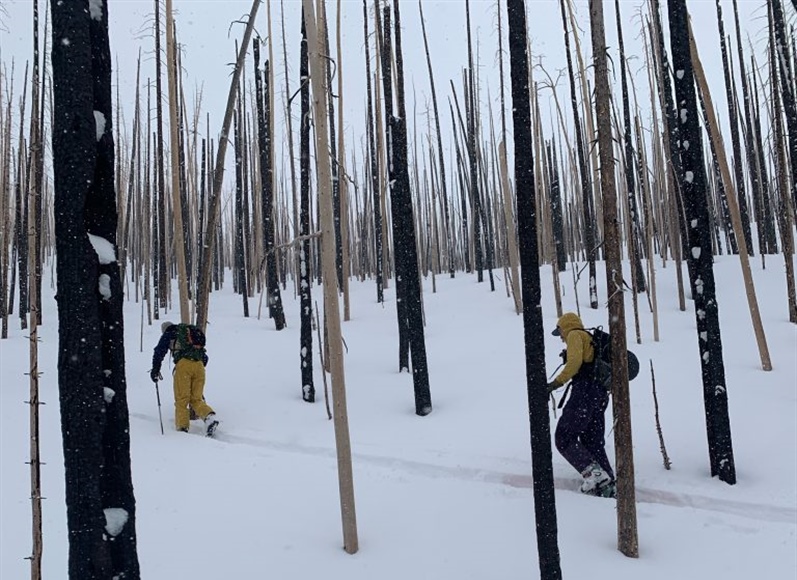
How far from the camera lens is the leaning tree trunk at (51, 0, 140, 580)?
1.68m

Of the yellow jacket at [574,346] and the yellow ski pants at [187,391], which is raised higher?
the yellow jacket at [574,346]

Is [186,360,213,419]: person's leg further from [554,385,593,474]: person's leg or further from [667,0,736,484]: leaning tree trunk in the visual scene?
[667,0,736,484]: leaning tree trunk

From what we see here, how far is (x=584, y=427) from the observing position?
12.2 feet

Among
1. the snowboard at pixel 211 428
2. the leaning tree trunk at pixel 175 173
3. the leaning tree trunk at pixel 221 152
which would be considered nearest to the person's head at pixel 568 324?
the leaning tree trunk at pixel 221 152

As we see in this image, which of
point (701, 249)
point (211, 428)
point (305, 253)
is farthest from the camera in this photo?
point (305, 253)

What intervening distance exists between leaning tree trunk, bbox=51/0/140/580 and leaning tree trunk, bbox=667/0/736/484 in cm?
357

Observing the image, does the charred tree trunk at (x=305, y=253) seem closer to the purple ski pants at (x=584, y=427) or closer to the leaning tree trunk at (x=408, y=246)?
the leaning tree trunk at (x=408, y=246)

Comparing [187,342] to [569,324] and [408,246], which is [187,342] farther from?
[569,324]

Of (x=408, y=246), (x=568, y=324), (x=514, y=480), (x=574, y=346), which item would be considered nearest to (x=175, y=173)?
(x=408, y=246)

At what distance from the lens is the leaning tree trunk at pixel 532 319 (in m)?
2.47

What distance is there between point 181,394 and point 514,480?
3262 millimetres

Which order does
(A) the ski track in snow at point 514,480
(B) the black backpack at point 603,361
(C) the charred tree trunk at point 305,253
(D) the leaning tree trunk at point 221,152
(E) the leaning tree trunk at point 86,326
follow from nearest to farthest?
(E) the leaning tree trunk at point 86,326 < (A) the ski track in snow at point 514,480 < (B) the black backpack at point 603,361 < (D) the leaning tree trunk at point 221,152 < (C) the charred tree trunk at point 305,253

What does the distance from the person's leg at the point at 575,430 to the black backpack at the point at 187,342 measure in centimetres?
353

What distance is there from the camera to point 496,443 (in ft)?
15.2
